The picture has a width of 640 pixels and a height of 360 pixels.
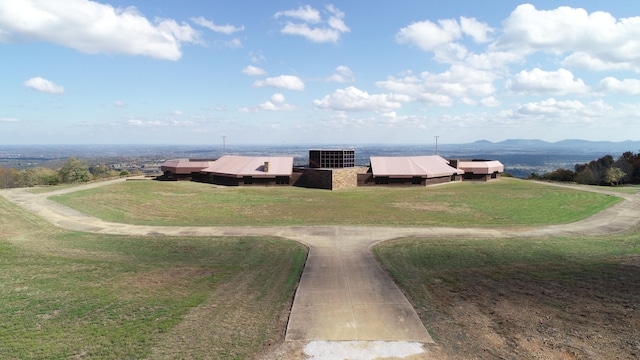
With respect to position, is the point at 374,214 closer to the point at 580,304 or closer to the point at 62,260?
the point at 580,304

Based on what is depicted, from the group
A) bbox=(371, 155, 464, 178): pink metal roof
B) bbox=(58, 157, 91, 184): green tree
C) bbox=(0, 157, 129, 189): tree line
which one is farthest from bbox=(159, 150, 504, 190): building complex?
bbox=(0, 157, 129, 189): tree line

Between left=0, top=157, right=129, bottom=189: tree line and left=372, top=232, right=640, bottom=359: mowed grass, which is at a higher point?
left=0, top=157, right=129, bottom=189: tree line

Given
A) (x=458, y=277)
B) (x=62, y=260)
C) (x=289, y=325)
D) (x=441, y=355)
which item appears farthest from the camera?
(x=62, y=260)

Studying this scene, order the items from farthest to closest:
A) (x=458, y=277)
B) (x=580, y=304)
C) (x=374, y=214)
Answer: (x=374, y=214), (x=458, y=277), (x=580, y=304)

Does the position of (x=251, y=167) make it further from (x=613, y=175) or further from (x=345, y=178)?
(x=613, y=175)

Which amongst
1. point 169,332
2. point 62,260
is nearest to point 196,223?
point 62,260

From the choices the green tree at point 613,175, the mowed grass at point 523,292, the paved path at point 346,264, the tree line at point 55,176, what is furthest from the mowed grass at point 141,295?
the green tree at point 613,175

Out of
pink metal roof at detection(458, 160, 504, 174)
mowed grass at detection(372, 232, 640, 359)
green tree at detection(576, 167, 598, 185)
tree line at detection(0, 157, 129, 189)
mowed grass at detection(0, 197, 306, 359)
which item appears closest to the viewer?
mowed grass at detection(0, 197, 306, 359)

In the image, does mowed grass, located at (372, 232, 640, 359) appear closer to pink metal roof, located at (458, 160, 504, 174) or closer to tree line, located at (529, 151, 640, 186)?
pink metal roof, located at (458, 160, 504, 174)
